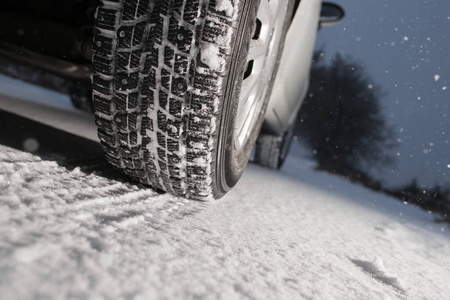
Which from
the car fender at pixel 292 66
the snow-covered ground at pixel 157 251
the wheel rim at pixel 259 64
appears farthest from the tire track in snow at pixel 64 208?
the car fender at pixel 292 66

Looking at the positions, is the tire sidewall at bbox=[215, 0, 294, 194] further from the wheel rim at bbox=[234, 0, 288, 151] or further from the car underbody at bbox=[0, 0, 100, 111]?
the car underbody at bbox=[0, 0, 100, 111]

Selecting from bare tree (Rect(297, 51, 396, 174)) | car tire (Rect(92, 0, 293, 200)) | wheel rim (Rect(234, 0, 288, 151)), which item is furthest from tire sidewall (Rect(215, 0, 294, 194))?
bare tree (Rect(297, 51, 396, 174))

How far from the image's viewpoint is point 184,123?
2.52 feet

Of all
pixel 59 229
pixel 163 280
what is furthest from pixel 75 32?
pixel 163 280

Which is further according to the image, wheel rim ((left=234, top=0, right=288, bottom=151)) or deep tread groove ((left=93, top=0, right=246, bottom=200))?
wheel rim ((left=234, top=0, right=288, bottom=151))

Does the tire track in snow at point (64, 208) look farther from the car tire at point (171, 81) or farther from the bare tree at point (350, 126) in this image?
the bare tree at point (350, 126)

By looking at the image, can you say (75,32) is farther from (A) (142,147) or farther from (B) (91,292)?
(B) (91,292)

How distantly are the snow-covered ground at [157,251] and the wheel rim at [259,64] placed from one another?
1.08 feet

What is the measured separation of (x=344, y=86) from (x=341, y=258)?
51.0 feet

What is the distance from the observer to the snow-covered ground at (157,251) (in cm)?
45

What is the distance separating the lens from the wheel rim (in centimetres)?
104

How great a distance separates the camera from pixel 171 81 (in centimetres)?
73

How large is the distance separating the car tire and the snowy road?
0.48ft

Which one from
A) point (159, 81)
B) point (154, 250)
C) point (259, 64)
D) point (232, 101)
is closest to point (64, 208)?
point (154, 250)
